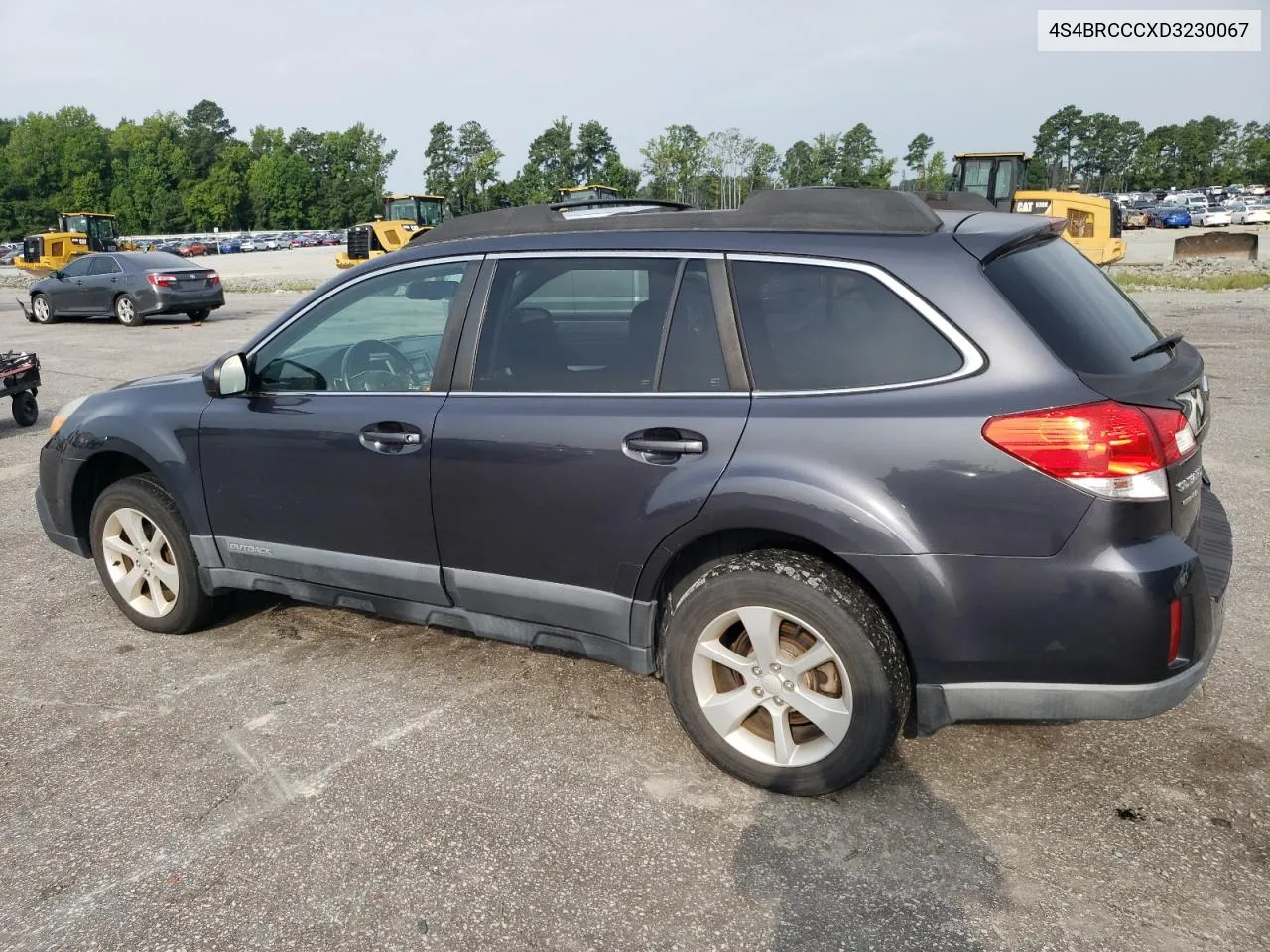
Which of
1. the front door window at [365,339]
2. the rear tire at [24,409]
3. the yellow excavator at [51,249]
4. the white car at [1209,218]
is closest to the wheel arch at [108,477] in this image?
the front door window at [365,339]

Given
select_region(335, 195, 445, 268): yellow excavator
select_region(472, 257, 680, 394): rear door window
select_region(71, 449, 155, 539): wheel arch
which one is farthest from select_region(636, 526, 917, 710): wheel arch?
select_region(335, 195, 445, 268): yellow excavator

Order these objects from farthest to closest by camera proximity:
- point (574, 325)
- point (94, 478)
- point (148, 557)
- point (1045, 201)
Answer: point (1045, 201) < point (94, 478) < point (148, 557) < point (574, 325)

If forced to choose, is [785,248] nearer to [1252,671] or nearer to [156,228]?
[1252,671]

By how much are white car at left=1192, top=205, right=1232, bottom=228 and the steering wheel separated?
66124mm

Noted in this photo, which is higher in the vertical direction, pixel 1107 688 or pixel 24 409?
pixel 1107 688

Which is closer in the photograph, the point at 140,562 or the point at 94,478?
the point at 140,562

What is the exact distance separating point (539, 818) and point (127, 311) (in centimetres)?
2039

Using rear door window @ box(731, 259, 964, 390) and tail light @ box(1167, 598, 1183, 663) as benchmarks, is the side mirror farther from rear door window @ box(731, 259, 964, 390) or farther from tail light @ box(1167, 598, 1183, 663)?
tail light @ box(1167, 598, 1183, 663)

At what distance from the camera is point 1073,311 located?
116 inches

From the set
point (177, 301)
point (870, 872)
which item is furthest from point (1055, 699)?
point (177, 301)

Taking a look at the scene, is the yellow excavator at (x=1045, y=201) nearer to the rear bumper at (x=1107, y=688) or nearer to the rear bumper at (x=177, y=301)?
the rear bumper at (x=177, y=301)

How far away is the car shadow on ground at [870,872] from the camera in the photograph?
8.22ft

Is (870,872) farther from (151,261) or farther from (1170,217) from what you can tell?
(1170,217)

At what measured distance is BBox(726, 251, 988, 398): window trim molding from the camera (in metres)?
2.79
